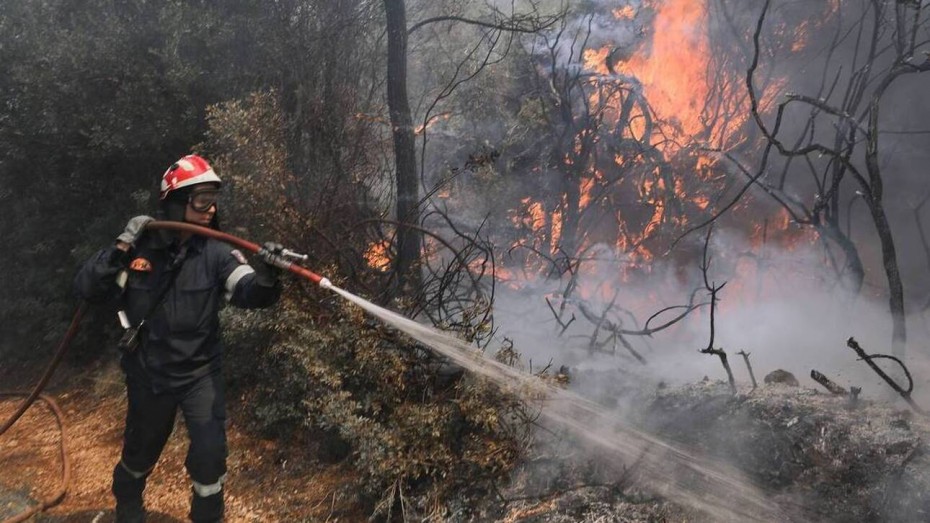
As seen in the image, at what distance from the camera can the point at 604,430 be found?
423cm

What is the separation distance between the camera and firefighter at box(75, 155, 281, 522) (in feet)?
10.0

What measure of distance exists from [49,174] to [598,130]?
1048cm

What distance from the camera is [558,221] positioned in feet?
42.8

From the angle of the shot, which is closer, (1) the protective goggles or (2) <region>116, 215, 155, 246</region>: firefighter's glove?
(2) <region>116, 215, 155, 246</region>: firefighter's glove

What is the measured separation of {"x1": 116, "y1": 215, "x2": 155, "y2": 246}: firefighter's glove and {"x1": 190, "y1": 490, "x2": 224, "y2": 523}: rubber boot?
1.55 metres

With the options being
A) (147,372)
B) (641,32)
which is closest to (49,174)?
(147,372)

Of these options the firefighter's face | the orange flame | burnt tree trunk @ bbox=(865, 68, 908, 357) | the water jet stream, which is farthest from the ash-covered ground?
the orange flame

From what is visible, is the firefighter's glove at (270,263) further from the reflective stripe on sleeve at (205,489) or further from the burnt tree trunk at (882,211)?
the burnt tree trunk at (882,211)

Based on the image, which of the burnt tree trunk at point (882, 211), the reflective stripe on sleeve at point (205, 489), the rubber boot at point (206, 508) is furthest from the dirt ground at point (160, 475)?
the burnt tree trunk at point (882, 211)

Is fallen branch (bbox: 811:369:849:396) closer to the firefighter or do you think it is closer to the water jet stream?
the water jet stream

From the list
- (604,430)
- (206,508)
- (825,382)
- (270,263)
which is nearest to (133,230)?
(270,263)

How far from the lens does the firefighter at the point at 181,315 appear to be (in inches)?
121

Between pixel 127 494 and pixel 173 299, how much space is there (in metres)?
1.35

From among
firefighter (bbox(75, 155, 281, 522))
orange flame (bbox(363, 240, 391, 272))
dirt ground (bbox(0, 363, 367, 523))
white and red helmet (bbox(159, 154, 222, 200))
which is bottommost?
dirt ground (bbox(0, 363, 367, 523))
